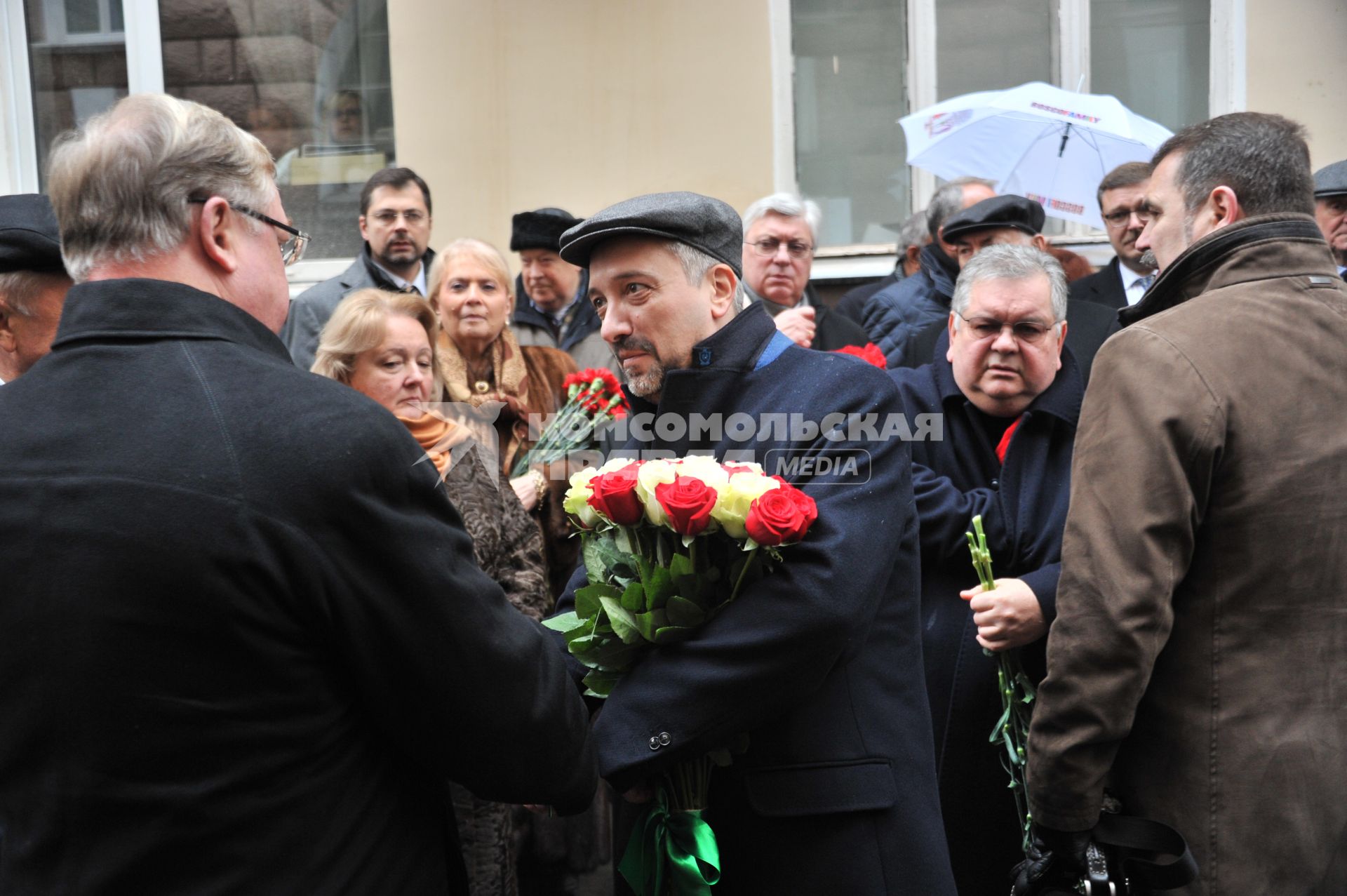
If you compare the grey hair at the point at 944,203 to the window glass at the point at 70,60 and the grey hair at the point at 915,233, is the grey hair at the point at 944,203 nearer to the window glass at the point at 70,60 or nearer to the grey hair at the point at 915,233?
the grey hair at the point at 915,233

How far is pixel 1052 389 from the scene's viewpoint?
3484mm

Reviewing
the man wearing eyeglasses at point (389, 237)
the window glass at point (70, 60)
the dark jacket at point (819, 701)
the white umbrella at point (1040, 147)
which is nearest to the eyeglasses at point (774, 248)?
the white umbrella at point (1040, 147)

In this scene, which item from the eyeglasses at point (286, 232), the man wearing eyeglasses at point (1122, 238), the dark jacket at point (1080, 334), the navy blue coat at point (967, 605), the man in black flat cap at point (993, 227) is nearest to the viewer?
the eyeglasses at point (286, 232)

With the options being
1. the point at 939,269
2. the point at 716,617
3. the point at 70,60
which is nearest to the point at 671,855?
the point at 716,617

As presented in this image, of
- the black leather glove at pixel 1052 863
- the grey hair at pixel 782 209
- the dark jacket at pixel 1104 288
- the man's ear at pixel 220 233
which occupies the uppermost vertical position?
the grey hair at pixel 782 209

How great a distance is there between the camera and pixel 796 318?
4961 millimetres

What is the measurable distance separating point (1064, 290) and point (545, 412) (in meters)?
2.09

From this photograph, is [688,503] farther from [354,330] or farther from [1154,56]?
[1154,56]

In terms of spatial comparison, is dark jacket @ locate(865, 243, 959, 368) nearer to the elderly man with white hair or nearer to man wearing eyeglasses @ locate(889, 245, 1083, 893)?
the elderly man with white hair

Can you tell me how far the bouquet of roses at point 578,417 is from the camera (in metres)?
4.41

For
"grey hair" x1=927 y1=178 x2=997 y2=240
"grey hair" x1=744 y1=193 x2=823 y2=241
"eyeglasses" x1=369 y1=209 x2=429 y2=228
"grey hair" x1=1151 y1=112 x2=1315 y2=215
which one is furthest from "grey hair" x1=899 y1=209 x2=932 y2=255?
"grey hair" x1=1151 y1=112 x2=1315 y2=215

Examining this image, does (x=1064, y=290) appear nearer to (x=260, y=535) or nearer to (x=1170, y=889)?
(x=1170, y=889)

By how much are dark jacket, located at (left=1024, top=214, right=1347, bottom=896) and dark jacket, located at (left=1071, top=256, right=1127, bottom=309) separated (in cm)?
291

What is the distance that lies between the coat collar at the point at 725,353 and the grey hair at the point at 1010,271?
48.1 inches
